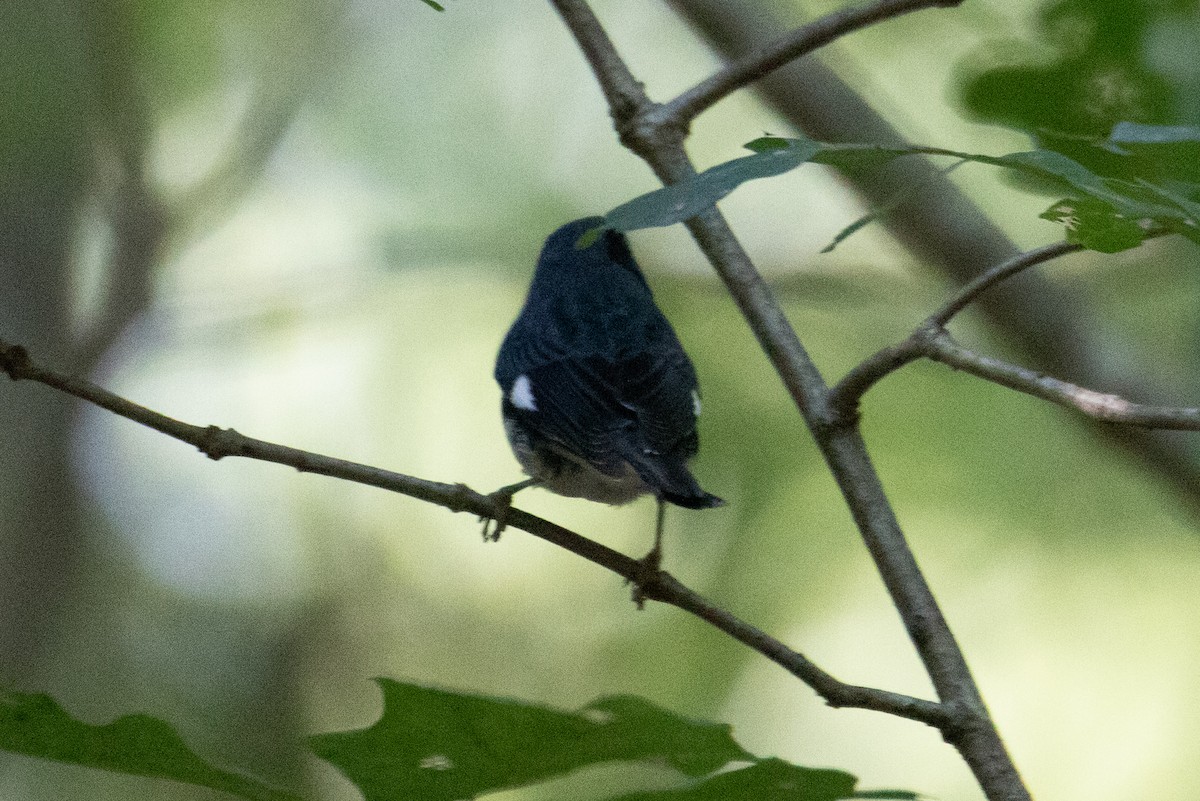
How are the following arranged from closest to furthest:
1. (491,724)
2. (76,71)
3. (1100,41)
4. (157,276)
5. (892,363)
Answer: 1. (491,724)
2. (892,363)
3. (1100,41)
4. (157,276)
5. (76,71)

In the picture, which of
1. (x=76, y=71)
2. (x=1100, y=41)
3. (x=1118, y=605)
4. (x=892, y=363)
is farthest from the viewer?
(x=1118, y=605)

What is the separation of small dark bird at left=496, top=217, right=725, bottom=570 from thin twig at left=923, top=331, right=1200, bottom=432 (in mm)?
729

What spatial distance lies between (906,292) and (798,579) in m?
2.40

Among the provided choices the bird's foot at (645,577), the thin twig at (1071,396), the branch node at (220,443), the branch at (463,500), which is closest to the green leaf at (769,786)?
the branch at (463,500)

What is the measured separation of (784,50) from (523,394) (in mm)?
1437

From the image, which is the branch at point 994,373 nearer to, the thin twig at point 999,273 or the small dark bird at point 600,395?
the thin twig at point 999,273

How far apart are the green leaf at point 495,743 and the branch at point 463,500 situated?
1.11 feet

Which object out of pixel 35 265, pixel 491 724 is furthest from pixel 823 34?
pixel 35 265

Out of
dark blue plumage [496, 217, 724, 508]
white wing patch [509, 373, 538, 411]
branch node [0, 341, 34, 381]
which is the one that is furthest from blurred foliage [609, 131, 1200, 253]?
white wing patch [509, 373, 538, 411]

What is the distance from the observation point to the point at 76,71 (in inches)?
250

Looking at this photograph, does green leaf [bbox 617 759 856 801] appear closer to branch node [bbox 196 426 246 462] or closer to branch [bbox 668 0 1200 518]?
branch node [bbox 196 426 246 462]

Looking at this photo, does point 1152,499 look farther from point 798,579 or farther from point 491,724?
point 491,724

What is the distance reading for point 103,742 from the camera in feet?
4.08

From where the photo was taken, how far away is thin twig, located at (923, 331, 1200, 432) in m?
1.51
